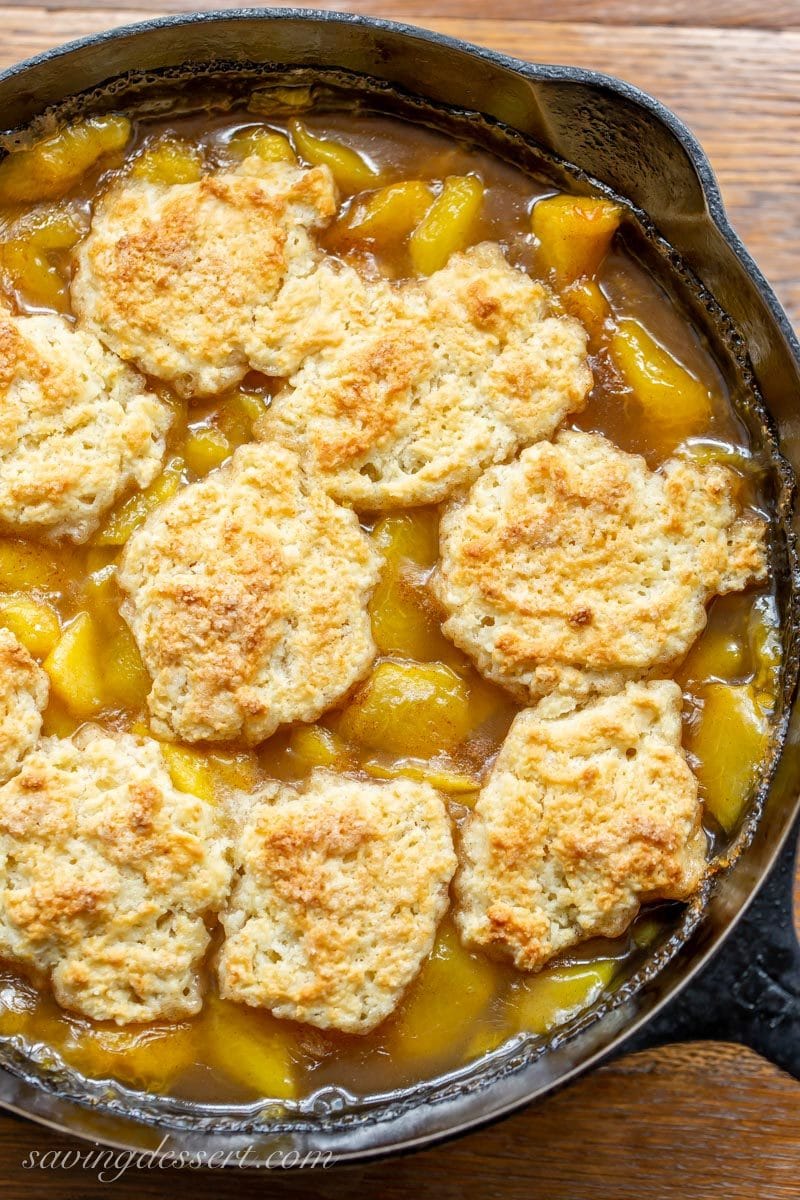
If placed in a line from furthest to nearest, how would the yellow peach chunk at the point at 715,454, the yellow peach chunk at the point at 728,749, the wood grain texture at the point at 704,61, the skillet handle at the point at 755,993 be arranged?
the wood grain texture at the point at 704,61
the yellow peach chunk at the point at 715,454
the yellow peach chunk at the point at 728,749
the skillet handle at the point at 755,993

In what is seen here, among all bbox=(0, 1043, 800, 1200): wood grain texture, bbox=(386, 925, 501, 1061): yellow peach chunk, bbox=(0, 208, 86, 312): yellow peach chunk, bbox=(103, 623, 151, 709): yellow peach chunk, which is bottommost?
bbox=(0, 1043, 800, 1200): wood grain texture

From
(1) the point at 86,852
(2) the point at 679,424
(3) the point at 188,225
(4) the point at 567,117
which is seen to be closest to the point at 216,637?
(1) the point at 86,852

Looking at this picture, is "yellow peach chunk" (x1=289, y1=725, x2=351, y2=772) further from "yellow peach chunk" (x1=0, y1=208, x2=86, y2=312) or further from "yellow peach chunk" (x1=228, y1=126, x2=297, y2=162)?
"yellow peach chunk" (x1=228, y1=126, x2=297, y2=162)

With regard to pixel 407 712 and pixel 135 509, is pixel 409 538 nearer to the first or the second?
pixel 407 712

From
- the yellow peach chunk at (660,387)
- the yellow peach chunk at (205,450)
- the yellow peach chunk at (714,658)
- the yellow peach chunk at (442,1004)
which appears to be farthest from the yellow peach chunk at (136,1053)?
the yellow peach chunk at (660,387)

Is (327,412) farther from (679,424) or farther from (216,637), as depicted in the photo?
(679,424)

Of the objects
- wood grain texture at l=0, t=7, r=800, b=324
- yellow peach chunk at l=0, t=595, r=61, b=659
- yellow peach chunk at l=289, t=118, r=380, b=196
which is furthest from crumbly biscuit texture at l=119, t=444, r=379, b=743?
wood grain texture at l=0, t=7, r=800, b=324

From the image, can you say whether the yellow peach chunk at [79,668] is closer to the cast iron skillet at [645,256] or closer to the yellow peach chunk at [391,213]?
the cast iron skillet at [645,256]
